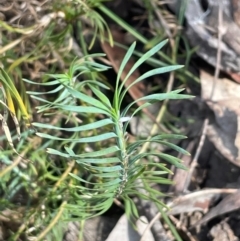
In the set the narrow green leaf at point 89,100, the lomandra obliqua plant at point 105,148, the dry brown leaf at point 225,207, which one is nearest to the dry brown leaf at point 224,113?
the dry brown leaf at point 225,207

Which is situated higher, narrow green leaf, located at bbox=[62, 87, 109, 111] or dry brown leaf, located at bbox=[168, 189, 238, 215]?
narrow green leaf, located at bbox=[62, 87, 109, 111]

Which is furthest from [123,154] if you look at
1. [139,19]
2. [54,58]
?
[139,19]

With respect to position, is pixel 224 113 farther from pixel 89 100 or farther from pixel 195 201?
pixel 89 100

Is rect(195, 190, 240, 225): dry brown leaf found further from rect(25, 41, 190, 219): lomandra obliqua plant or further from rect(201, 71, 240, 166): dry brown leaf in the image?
rect(25, 41, 190, 219): lomandra obliqua plant

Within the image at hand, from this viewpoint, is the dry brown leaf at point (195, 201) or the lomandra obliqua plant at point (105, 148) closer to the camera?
the lomandra obliqua plant at point (105, 148)

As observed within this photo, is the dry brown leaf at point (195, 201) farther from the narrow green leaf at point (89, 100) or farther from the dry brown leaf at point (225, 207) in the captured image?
the narrow green leaf at point (89, 100)

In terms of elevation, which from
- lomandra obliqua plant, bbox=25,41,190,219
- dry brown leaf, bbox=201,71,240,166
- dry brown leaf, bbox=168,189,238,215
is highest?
lomandra obliqua plant, bbox=25,41,190,219

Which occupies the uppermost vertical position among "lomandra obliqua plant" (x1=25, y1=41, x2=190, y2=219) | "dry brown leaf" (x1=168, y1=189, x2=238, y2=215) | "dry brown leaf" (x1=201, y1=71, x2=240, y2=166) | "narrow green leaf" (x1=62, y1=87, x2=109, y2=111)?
"narrow green leaf" (x1=62, y1=87, x2=109, y2=111)

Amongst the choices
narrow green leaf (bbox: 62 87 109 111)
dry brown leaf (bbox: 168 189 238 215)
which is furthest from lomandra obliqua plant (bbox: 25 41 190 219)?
dry brown leaf (bbox: 168 189 238 215)

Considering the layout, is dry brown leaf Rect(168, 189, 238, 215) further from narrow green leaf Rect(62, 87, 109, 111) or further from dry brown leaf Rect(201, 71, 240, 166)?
narrow green leaf Rect(62, 87, 109, 111)

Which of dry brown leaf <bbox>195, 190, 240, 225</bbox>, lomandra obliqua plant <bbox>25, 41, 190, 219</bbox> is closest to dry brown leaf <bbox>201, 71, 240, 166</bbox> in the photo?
dry brown leaf <bbox>195, 190, 240, 225</bbox>

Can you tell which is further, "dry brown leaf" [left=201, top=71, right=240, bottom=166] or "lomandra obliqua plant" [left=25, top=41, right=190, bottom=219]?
"dry brown leaf" [left=201, top=71, right=240, bottom=166]

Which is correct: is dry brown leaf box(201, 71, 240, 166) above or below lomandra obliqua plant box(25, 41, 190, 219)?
below
